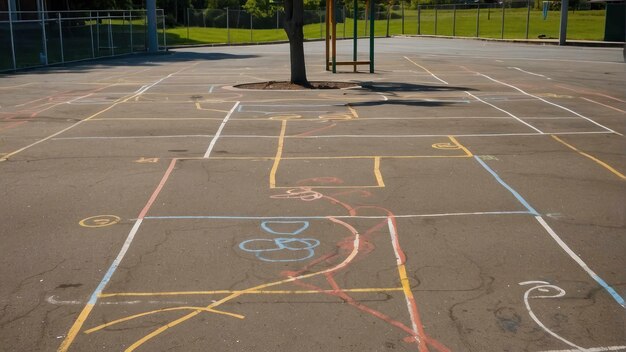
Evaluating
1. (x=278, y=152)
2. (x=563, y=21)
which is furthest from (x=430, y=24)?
(x=278, y=152)

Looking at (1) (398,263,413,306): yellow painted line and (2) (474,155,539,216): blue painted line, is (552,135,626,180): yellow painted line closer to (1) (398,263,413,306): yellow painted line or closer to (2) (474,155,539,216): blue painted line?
(2) (474,155,539,216): blue painted line

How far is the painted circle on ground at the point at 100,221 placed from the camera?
32.3 feet

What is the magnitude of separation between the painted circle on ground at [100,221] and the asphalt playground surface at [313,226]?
4cm

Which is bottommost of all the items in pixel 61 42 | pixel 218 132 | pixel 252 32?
pixel 218 132

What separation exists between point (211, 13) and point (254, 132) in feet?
195

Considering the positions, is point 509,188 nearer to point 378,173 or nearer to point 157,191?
point 378,173

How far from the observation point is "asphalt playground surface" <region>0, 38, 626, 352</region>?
6746 millimetres

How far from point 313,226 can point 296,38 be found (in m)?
16.2

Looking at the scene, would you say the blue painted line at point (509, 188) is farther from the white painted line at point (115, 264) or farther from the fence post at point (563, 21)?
the fence post at point (563, 21)

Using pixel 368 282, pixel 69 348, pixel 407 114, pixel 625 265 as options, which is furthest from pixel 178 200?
pixel 407 114

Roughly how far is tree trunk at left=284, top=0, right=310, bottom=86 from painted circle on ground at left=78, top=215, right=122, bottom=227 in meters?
15.7

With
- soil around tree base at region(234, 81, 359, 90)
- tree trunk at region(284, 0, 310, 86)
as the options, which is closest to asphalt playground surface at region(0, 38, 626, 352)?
soil around tree base at region(234, 81, 359, 90)

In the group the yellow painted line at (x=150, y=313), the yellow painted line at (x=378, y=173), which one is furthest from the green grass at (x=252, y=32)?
the yellow painted line at (x=150, y=313)

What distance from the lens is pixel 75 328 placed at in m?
6.68
